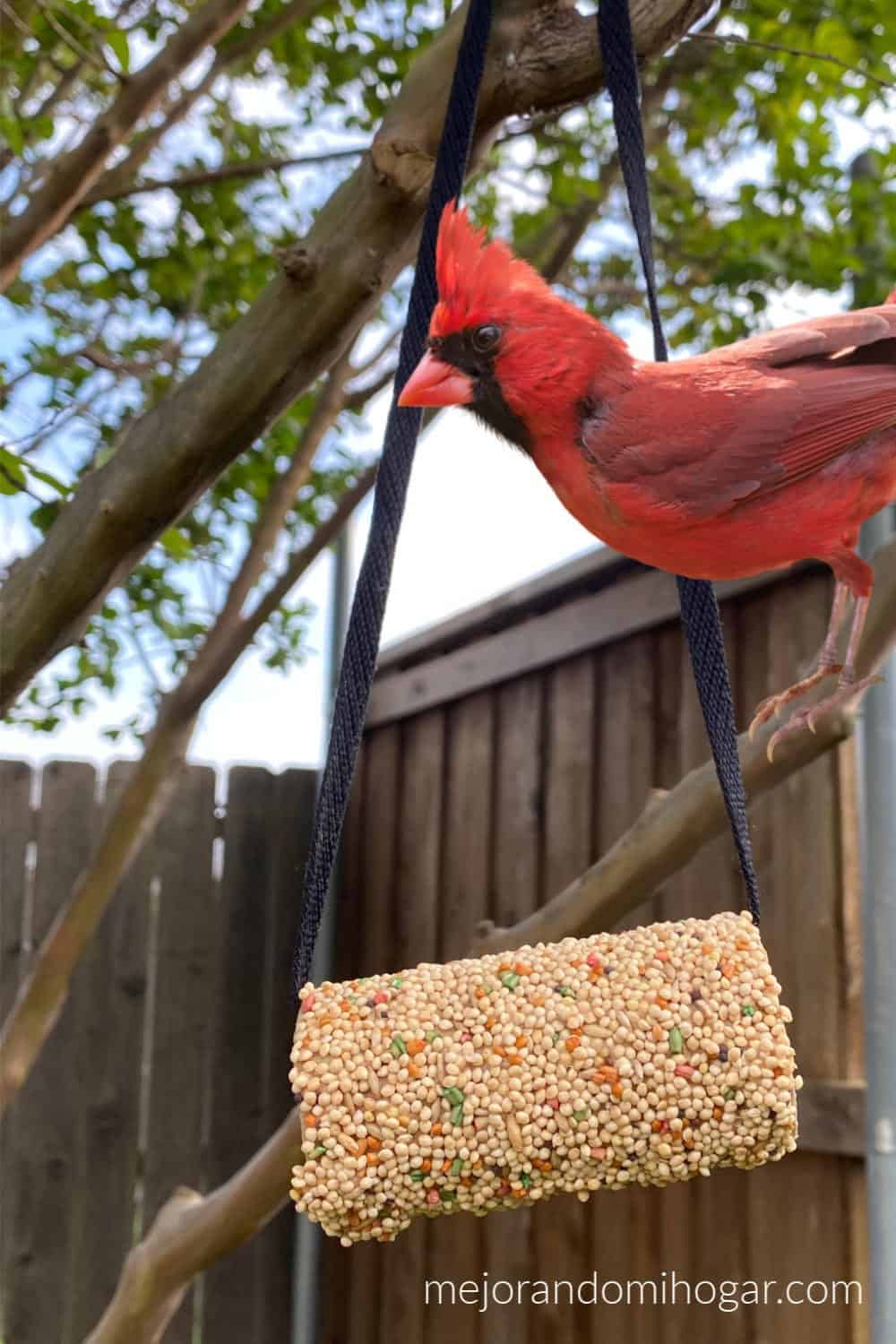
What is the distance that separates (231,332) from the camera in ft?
2.82

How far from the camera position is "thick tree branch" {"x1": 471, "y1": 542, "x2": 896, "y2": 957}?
89 cm

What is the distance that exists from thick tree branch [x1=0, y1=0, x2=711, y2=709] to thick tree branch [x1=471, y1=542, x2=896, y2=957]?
15.0 inches

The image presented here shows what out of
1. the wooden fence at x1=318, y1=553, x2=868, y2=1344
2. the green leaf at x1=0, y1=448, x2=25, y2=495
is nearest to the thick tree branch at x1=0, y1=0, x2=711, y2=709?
the green leaf at x1=0, y1=448, x2=25, y2=495

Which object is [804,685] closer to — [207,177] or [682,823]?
[682,823]

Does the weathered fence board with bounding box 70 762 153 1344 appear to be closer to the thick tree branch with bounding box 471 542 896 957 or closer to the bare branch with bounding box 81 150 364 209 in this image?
the bare branch with bounding box 81 150 364 209

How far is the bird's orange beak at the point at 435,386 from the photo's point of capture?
0.56 meters

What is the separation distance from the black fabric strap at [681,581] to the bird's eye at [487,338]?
8 centimetres

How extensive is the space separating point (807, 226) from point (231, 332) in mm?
992

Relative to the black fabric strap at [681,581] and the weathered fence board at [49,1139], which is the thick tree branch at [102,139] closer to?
the black fabric strap at [681,581]

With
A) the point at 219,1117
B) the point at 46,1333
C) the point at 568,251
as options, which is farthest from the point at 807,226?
the point at 46,1333

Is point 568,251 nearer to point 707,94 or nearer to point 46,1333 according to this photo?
point 707,94

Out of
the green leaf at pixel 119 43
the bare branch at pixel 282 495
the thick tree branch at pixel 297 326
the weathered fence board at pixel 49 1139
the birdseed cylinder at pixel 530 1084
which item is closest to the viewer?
the birdseed cylinder at pixel 530 1084

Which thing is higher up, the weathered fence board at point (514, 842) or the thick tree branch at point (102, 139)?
the thick tree branch at point (102, 139)

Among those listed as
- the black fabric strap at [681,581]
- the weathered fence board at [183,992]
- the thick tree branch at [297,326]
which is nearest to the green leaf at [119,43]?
the thick tree branch at [297,326]
